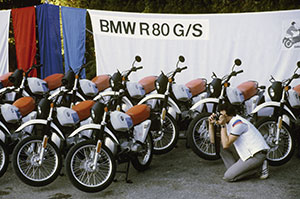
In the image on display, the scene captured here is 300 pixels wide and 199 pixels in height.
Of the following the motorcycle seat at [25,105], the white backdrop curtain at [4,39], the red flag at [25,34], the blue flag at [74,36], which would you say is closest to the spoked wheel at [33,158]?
the motorcycle seat at [25,105]

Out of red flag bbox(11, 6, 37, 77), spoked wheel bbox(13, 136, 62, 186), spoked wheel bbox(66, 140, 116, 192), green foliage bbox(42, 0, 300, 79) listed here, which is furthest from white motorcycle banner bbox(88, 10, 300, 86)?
spoked wheel bbox(13, 136, 62, 186)

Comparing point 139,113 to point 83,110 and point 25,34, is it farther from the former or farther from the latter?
point 25,34

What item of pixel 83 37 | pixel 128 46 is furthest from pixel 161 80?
pixel 83 37

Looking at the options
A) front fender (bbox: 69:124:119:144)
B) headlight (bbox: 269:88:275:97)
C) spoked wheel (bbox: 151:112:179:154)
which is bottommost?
spoked wheel (bbox: 151:112:179:154)

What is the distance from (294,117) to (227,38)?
2.34 m

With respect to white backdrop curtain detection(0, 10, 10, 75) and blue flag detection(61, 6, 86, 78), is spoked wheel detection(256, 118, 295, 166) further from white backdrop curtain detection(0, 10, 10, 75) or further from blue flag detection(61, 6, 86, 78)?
white backdrop curtain detection(0, 10, 10, 75)

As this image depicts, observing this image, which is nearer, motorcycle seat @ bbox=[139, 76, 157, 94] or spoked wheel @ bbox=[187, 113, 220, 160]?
spoked wheel @ bbox=[187, 113, 220, 160]

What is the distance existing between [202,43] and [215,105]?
2.01 meters

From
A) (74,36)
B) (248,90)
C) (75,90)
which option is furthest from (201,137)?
(74,36)

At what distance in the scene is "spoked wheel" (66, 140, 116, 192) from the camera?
18.1 feet

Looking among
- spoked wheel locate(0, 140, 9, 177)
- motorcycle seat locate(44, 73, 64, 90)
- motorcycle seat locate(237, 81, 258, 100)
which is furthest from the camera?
motorcycle seat locate(44, 73, 64, 90)

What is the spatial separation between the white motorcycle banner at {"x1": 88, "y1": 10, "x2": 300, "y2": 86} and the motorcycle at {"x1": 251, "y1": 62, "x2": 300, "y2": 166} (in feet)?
4.83

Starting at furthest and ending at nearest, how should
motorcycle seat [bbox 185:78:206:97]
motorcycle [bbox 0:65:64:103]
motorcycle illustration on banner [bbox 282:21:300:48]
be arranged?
1. motorcycle illustration on banner [bbox 282:21:300:48]
2. motorcycle [bbox 0:65:64:103]
3. motorcycle seat [bbox 185:78:206:97]

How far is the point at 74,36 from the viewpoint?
9.78 meters
